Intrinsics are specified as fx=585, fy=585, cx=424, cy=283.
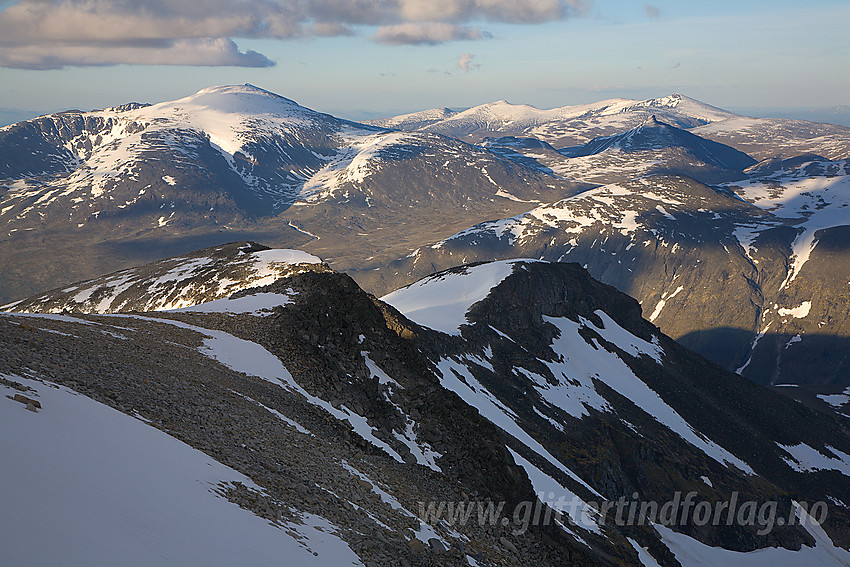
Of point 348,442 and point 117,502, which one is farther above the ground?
point 117,502

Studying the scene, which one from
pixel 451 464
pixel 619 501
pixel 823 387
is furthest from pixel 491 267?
pixel 823 387

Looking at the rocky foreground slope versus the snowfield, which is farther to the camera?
the rocky foreground slope

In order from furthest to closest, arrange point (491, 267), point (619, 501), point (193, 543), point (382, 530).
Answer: point (491, 267)
point (619, 501)
point (382, 530)
point (193, 543)

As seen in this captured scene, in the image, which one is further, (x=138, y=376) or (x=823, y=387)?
(x=823, y=387)

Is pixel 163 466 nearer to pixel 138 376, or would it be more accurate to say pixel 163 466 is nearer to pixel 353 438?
pixel 138 376

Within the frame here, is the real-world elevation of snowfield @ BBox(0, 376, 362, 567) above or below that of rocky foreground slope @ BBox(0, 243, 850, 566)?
above

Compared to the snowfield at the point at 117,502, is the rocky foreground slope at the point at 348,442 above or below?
below

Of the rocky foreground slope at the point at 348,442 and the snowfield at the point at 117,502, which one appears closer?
the snowfield at the point at 117,502

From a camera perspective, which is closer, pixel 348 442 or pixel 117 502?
pixel 117 502
